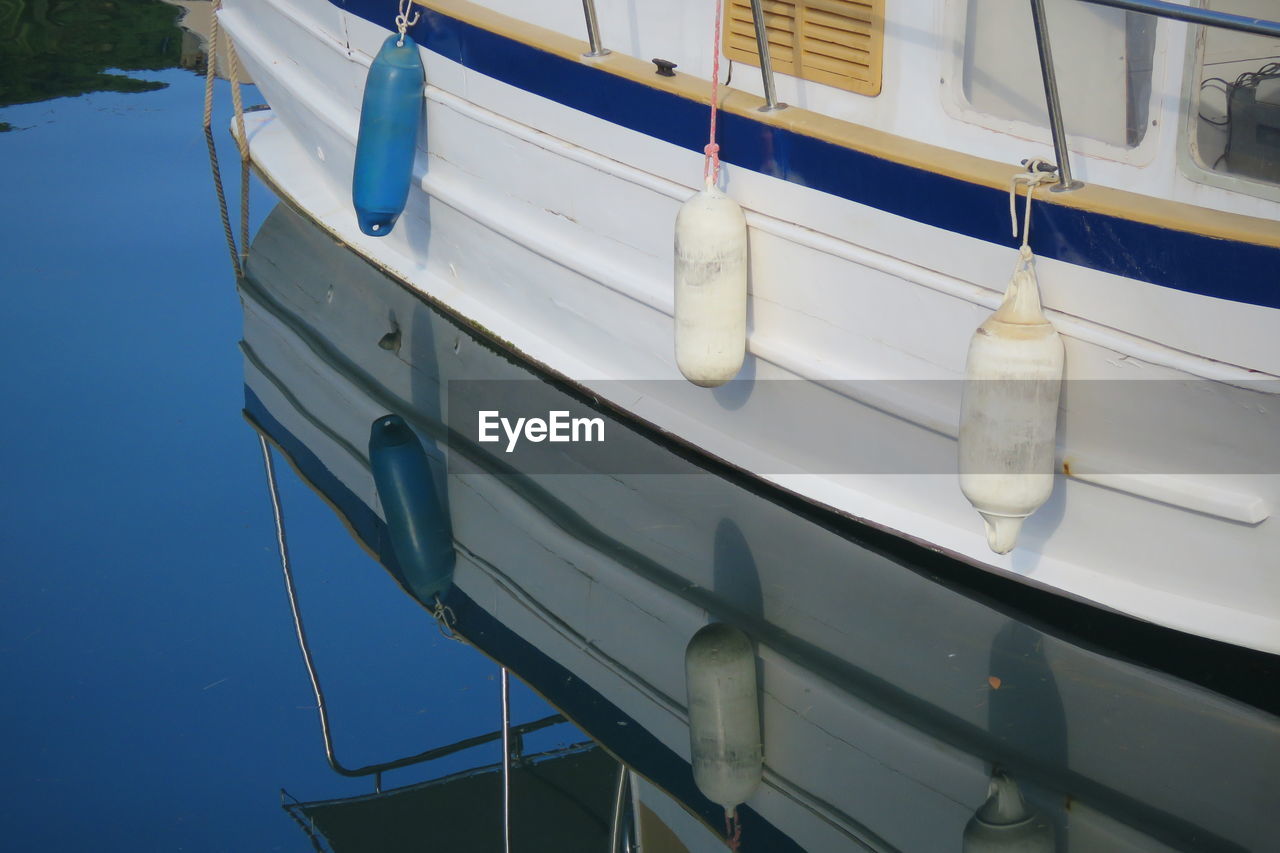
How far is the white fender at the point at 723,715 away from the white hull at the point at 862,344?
582 mm

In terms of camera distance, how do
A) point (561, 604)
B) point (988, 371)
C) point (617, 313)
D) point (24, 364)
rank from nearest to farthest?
point (988, 371), point (561, 604), point (617, 313), point (24, 364)

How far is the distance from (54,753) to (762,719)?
1.67m

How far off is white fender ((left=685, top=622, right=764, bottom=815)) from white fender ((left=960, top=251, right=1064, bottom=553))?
72 centimetres

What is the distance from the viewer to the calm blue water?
3170mm

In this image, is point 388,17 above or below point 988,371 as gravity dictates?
above

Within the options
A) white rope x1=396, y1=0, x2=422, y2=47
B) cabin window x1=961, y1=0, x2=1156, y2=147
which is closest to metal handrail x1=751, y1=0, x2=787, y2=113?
cabin window x1=961, y1=0, x2=1156, y2=147

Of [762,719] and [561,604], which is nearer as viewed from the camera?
[762,719]

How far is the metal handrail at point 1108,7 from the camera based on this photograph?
2.64 meters

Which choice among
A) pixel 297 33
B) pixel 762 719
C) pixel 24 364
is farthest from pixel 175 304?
pixel 762 719

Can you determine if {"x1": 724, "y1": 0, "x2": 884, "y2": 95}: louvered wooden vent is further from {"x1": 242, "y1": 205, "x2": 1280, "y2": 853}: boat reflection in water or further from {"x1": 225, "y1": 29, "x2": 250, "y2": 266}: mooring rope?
{"x1": 225, "y1": 29, "x2": 250, "y2": 266}: mooring rope

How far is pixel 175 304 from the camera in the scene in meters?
5.53

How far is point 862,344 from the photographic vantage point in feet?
11.6

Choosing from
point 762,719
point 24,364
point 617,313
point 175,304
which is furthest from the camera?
point 175,304

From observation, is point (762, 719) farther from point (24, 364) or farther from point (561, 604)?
point (24, 364)
